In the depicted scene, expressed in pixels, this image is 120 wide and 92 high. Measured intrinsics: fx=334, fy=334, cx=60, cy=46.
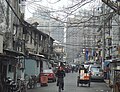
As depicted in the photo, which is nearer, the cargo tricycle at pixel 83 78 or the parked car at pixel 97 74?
the cargo tricycle at pixel 83 78

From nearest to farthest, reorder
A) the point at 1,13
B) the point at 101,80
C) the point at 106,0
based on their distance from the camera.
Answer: the point at 106,0, the point at 1,13, the point at 101,80

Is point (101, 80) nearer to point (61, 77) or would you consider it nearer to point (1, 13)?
point (61, 77)

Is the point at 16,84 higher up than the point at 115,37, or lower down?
lower down

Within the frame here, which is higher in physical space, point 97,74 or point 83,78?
point 83,78

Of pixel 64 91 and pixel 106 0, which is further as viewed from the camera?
pixel 64 91

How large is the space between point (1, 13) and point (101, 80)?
22.9 m

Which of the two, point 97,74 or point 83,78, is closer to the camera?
point 83,78

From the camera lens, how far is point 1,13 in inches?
901

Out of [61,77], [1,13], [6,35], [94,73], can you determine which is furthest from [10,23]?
[94,73]

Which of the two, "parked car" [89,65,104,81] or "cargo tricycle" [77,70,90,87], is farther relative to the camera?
"parked car" [89,65,104,81]

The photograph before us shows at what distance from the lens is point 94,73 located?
140ft

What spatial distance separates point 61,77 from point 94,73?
64.7ft

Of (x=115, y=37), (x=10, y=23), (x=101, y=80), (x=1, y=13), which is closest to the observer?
(x=1, y=13)

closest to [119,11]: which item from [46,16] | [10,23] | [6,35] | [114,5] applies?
[114,5]
